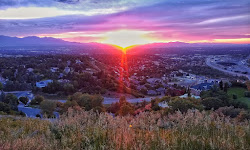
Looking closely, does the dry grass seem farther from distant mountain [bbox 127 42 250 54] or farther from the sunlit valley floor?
distant mountain [bbox 127 42 250 54]

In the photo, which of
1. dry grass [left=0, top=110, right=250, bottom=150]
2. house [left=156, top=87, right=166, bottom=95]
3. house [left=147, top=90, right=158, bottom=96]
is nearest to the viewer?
dry grass [left=0, top=110, right=250, bottom=150]

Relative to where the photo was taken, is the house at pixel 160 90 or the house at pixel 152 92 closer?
the house at pixel 152 92

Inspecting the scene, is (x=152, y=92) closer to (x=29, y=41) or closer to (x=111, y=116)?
(x=111, y=116)

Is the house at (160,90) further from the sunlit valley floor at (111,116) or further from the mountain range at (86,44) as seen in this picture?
the mountain range at (86,44)

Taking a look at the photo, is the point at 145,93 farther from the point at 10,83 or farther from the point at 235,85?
the point at 10,83

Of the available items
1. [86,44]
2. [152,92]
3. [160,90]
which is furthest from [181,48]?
[152,92]

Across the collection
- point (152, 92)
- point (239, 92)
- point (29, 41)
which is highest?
point (29, 41)

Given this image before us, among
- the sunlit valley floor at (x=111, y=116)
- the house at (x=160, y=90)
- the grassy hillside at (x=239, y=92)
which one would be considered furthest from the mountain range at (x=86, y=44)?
the grassy hillside at (x=239, y=92)

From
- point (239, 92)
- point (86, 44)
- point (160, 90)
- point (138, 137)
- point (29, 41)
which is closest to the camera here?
point (138, 137)

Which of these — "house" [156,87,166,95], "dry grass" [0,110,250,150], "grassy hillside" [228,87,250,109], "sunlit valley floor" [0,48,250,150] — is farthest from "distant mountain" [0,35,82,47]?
"dry grass" [0,110,250,150]

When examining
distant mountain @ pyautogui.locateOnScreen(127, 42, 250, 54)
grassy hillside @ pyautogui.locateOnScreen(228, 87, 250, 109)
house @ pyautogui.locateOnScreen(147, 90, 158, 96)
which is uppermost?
distant mountain @ pyautogui.locateOnScreen(127, 42, 250, 54)

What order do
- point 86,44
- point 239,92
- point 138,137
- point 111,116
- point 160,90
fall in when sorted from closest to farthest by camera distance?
point 138,137 < point 111,116 < point 239,92 < point 160,90 < point 86,44

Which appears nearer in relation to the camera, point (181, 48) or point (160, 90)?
point (160, 90)

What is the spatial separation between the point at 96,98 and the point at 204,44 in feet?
649
